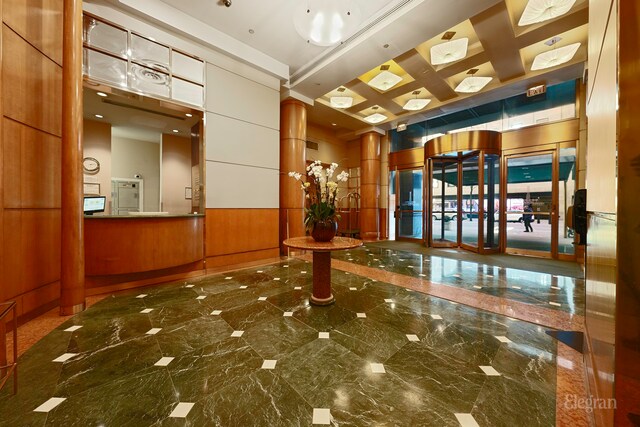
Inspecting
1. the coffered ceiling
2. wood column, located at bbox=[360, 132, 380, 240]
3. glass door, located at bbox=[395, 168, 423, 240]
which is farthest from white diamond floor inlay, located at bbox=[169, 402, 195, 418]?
glass door, located at bbox=[395, 168, 423, 240]

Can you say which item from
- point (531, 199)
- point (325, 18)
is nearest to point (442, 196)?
point (531, 199)

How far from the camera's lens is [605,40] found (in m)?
1.25

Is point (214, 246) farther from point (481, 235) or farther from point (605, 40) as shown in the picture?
point (481, 235)

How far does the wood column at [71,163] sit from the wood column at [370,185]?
26.3 ft

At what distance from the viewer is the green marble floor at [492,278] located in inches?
130

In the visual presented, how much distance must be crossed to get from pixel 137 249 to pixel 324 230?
3.08 m

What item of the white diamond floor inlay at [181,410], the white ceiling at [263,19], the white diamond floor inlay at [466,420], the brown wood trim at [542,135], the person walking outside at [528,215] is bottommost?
the white diamond floor inlay at [181,410]

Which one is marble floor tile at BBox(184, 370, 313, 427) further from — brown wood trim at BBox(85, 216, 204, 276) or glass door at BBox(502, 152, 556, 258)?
glass door at BBox(502, 152, 556, 258)

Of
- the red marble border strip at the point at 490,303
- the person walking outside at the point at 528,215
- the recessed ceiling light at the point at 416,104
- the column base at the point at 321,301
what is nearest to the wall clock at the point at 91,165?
the column base at the point at 321,301

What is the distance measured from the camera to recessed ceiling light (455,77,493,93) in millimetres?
5875

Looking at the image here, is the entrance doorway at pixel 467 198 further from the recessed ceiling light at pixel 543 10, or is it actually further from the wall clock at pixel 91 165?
the wall clock at pixel 91 165

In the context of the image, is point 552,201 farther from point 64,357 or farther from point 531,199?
point 64,357

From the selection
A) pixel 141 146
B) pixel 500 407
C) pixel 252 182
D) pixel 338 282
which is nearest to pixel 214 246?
pixel 252 182

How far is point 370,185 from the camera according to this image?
928cm
